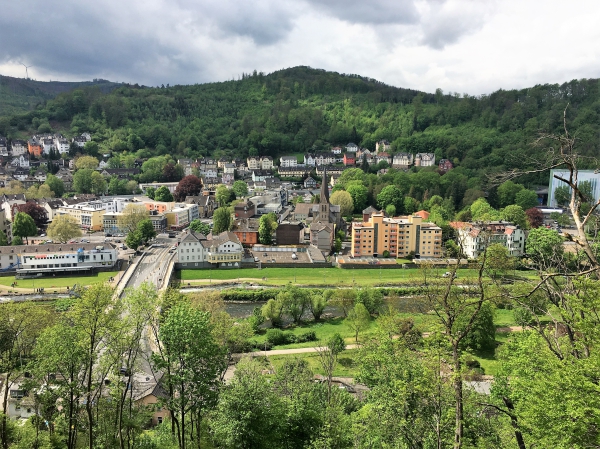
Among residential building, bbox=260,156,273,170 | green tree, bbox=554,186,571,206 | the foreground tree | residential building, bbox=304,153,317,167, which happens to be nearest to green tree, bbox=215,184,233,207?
the foreground tree

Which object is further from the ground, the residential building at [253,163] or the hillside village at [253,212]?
the residential building at [253,163]

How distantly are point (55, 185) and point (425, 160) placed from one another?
64.6 meters

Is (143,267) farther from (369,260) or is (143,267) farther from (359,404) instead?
(359,404)

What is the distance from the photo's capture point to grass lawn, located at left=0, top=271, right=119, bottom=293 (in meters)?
34.7

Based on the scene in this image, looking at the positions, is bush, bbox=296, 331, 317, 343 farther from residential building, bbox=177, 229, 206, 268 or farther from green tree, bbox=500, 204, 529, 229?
green tree, bbox=500, 204, 529, 229

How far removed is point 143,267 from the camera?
38750 mm

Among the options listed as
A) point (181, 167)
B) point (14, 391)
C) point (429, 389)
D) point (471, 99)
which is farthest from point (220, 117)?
point (429, 389)

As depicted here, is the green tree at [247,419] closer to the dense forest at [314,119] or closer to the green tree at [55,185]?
the dense forest at [314,119]

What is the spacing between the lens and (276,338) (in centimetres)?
2505

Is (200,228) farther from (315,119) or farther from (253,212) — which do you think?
(315,119)

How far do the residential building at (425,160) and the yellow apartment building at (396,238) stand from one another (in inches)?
1736

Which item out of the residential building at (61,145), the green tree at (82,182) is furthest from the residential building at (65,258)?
the residential building at (61,145)

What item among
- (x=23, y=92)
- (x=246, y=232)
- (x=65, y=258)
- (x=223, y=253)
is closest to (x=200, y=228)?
(x=246, y=232)

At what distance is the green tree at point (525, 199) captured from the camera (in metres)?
58.0
